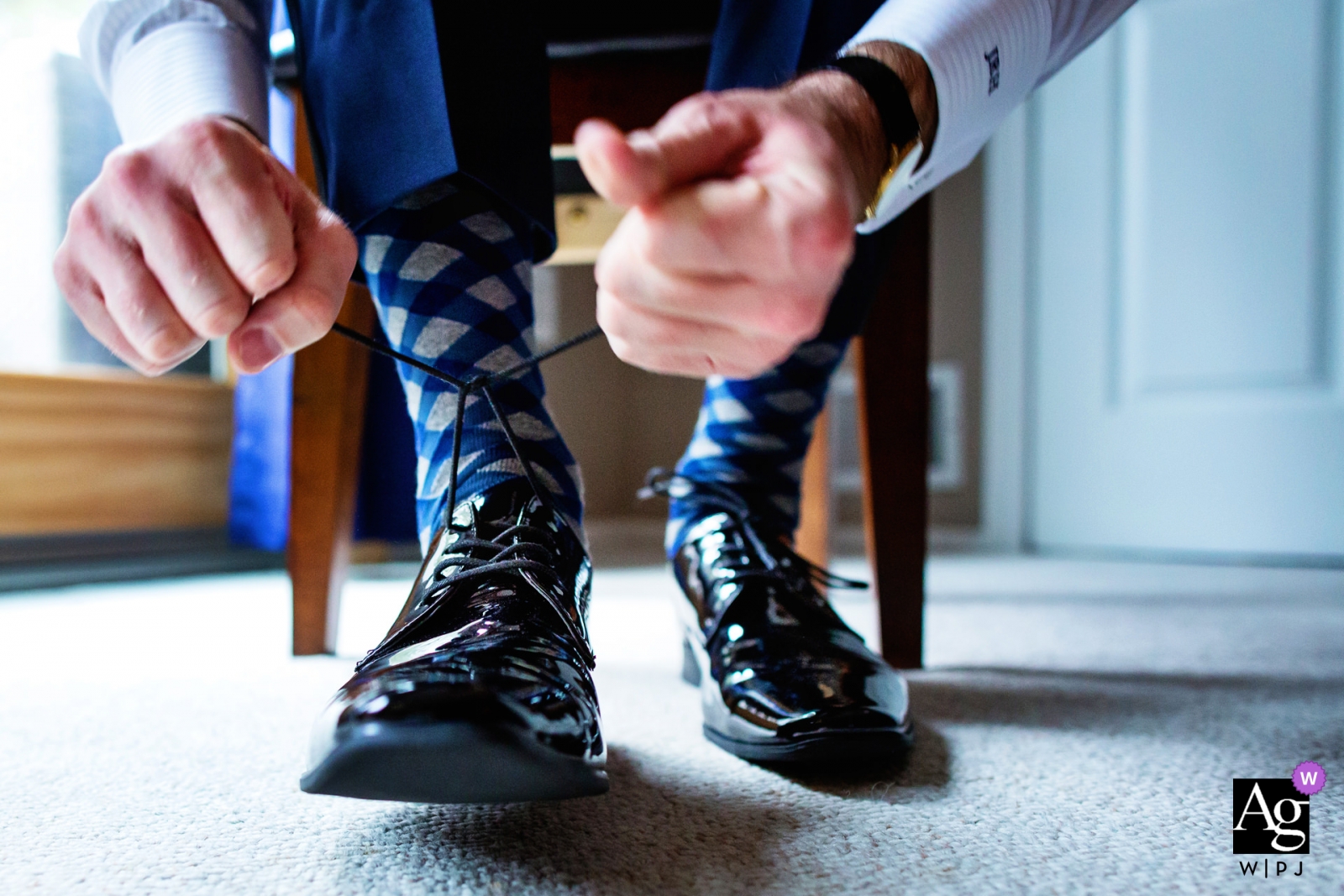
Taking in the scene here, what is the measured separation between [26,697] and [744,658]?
56 cm

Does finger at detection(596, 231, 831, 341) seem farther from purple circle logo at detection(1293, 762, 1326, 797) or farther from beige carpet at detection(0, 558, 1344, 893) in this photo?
purple circle logo at detection(1293, 762, 1326, 797)

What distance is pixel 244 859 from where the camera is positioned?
0.34 metres

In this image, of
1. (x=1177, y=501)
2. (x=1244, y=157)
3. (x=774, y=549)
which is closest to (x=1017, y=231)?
(x=1244, y=157)

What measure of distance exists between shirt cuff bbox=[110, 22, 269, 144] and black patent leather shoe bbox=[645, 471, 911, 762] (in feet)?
1.22

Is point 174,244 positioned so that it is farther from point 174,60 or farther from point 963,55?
point 963,55

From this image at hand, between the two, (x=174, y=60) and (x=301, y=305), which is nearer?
(x=301, y=305)

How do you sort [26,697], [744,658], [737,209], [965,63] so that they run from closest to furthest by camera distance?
[737,209] < [965,63] < [744,658] < [26,697]

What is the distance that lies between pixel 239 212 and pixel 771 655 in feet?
1.14

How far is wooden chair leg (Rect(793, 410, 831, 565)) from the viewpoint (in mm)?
1193

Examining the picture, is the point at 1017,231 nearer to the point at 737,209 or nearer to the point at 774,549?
the point at 774,549

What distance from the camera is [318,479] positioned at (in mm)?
777

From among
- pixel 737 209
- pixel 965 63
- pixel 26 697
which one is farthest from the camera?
pixel 26 697

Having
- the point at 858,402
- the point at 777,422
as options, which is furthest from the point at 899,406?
the point at 777,422

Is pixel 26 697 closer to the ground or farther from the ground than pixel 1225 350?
closer to the ground
